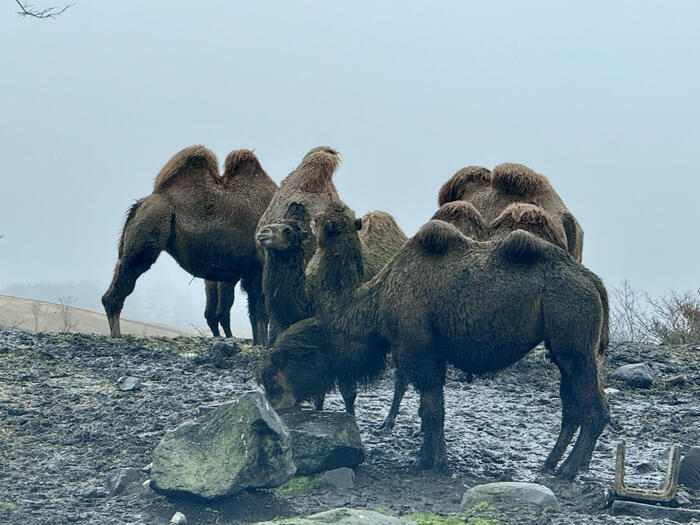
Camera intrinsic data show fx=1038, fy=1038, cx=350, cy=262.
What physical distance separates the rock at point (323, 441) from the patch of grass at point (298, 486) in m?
0.05

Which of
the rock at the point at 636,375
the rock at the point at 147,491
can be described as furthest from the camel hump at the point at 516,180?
the rock at the point at 147,491

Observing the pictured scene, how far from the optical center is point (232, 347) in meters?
11.9

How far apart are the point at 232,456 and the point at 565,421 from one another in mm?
2541

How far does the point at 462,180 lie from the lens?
11.0 meters

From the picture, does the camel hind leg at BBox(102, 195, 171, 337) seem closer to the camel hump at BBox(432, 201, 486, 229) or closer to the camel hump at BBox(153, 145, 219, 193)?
the camel hump at BBox(153, 145, 219, 193)

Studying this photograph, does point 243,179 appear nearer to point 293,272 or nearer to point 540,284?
point 293,272

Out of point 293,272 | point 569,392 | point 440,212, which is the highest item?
point 440,212

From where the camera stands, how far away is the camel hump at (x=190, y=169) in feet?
42.6

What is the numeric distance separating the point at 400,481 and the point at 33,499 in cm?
278

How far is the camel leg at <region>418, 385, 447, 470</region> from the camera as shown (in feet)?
26.4

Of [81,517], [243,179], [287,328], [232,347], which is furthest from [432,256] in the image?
[243,179]

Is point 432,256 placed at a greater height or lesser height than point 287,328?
greater

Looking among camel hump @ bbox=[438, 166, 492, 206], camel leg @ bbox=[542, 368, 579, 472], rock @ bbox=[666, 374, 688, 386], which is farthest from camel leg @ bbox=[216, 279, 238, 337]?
camel leg @ bbox=[542, 368, 579, 472]

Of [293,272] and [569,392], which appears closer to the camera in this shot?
[569,392]
